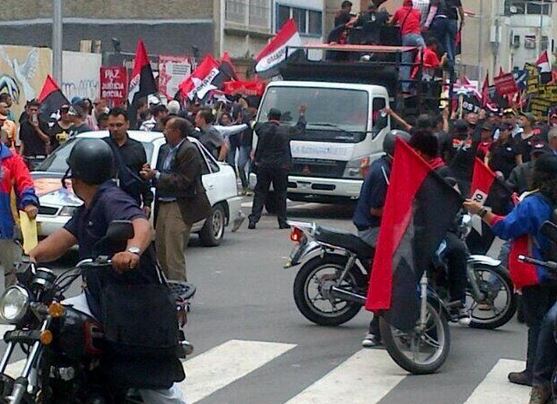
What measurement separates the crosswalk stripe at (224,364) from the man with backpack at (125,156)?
191 centimetres

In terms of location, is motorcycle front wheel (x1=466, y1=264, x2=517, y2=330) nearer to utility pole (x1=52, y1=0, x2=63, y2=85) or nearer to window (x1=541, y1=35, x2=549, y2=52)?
utility pole (x1=52, y1=0, x2=63, y2=85)

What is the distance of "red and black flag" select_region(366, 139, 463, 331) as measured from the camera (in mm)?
8922

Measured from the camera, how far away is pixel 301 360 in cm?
970

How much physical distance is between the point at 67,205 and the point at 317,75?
328 inches

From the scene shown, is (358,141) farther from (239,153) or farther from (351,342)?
(351,342)

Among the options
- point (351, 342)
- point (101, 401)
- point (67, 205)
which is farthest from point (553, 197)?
point (67, 205)

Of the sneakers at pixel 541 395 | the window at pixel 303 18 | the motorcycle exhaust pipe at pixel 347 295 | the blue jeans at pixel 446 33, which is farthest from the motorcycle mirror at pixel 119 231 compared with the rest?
the window at pixel 303 18

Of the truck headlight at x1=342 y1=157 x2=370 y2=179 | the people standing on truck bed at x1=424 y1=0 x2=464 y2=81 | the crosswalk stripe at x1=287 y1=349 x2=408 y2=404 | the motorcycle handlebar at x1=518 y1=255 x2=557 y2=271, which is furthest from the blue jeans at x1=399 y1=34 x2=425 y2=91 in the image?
the motorcycle handlebar at x1=518 y1=255 x2=557 y2=271

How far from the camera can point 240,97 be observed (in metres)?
29.0

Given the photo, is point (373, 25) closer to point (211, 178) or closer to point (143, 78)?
point (143, 78)

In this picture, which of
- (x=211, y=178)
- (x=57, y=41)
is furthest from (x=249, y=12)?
(x=211, y=178)

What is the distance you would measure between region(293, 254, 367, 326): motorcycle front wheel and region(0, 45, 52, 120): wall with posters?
1845 cm

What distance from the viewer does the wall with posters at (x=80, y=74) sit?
32.1 meters

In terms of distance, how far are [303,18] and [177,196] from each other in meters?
43.3
